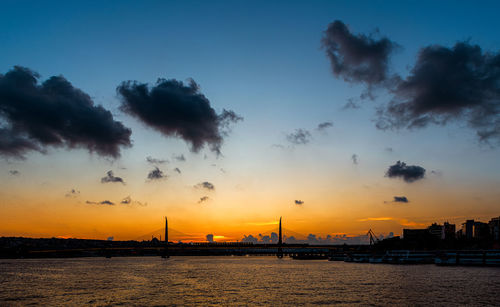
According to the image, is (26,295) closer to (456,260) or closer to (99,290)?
(99,290)

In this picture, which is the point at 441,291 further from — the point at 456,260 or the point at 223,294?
the point at 456,260

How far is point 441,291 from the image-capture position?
7800cm

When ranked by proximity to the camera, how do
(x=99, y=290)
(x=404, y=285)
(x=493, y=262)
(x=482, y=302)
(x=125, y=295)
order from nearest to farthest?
1. (x=482, y=302)
2. (x=125, y=295)
3. (x=99, y=290)
4. (x=404, y=285)
5. (x=493, y=262)

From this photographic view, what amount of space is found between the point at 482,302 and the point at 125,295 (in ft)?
183

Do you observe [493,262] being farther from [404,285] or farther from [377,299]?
[377,299]

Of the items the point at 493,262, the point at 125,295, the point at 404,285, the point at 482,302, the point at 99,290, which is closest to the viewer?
the point at 482,302

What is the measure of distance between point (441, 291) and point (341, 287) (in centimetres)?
1786

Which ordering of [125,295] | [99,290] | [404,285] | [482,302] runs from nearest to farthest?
[482,302] → [125,295] → [99,290] → [404,285]

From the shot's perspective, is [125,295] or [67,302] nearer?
[67,302]

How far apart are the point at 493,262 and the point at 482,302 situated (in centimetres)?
11628

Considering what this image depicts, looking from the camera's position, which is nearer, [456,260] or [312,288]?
[312,288]

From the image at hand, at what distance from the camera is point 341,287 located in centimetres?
8519

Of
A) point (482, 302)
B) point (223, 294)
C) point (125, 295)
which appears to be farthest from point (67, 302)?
point (482, 302)

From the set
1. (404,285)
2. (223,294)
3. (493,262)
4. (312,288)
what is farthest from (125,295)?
(493,262)
